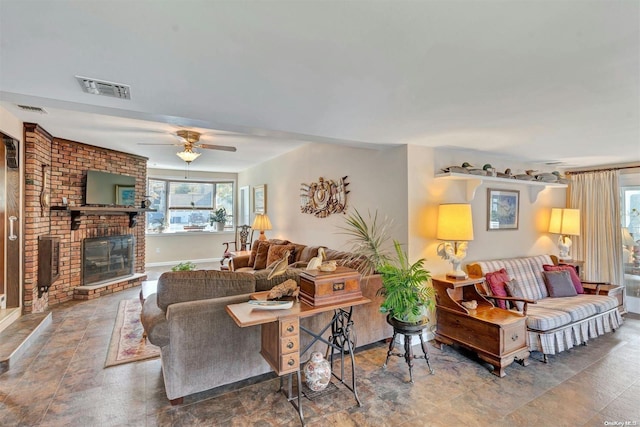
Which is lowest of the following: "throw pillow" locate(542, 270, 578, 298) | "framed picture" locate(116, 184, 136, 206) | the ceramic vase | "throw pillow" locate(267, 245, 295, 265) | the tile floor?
the tile floor

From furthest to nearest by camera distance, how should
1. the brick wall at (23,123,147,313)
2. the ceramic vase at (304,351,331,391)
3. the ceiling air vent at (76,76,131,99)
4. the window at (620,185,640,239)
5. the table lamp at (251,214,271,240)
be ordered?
the table lamp at (251,214,271,240) → the window at (620,185,640,239) → the brick wall at (23,123,147,313) → the ceramic vase at (304,351,331,391) → the ceiling air vent at (76,76,131,99)

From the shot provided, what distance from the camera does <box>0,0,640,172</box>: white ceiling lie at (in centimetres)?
118

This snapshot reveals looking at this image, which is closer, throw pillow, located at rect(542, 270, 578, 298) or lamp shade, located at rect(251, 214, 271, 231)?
throw pillow, located at rect(542, 270, 578, 298)

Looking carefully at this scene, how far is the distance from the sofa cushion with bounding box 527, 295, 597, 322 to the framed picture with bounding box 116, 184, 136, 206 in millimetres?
6753

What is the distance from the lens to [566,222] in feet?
14.8

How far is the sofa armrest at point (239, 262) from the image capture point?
208 inches

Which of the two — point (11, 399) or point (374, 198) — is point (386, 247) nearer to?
point (374, 198)

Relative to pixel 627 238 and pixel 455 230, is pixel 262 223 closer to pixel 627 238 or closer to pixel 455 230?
pixel 455 230

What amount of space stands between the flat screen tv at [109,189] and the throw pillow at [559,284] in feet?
23.0

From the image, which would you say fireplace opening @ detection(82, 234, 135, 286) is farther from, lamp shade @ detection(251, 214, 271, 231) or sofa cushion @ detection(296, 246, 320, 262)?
sofa cushion @ detection(296, 246, 320, 262)

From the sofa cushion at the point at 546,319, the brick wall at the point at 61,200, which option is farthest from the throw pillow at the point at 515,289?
the brick wall at the point at 61,200

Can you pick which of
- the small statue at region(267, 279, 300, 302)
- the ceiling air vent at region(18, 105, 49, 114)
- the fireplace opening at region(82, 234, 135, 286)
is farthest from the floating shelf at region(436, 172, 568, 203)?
the fireplace opening at region(82, 234, 135, 286)

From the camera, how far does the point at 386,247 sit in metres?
3.58

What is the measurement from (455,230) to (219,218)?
6733 mm
